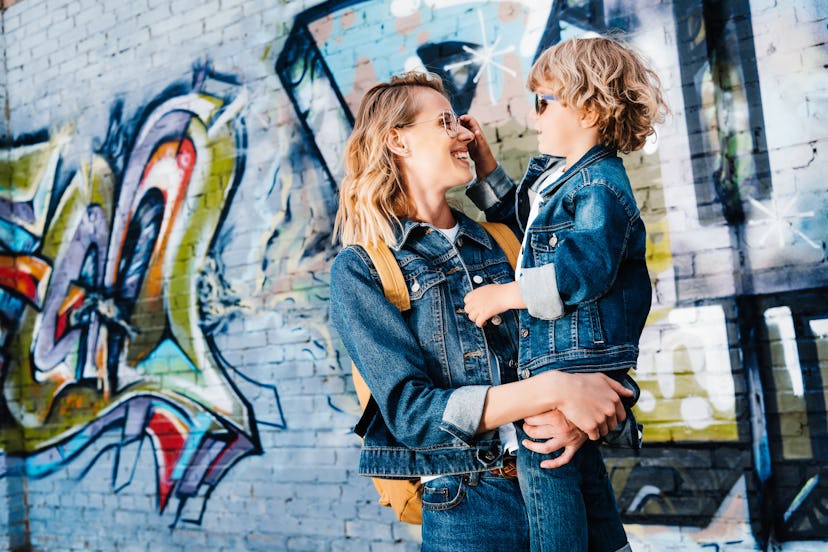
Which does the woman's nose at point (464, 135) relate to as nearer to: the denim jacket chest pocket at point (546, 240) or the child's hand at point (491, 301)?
the denim jacket chest pocket at point (546, 240)

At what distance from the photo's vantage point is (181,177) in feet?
14.8

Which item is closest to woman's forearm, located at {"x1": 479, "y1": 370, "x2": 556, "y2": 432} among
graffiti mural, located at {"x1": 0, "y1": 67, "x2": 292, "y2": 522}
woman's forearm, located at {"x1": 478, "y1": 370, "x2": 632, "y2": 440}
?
woman's forearm, located at {"x1": 478, "y1": 370, "x2": 632, "y2": 440}

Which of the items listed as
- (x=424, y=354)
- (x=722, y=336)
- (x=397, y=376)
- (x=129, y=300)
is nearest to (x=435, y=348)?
(x=424, y=354)

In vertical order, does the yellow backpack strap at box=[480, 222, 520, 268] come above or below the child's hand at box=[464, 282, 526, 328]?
above

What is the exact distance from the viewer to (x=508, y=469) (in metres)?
1.58

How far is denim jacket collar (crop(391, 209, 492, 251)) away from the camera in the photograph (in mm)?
1726

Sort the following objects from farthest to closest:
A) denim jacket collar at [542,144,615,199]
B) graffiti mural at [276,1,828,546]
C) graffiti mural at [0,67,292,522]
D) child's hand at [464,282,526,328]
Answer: graffiti mural at [0,67,292,522]
graffiti mural at [276,1,828,546]
denim jacket collar at [542,144,615,199]
child's hand at [464,282,526,328]

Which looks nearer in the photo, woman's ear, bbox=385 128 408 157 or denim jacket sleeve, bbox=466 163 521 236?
woman's ear, bbox=385 128 408 157

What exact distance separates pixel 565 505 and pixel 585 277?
0.43 m

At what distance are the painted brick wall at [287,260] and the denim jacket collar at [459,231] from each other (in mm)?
1526

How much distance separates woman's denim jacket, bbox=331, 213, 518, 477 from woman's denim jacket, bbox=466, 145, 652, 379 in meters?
0.10

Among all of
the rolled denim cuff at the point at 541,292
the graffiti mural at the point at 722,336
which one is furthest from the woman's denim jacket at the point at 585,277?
the graffiti mural at the point at 722,336

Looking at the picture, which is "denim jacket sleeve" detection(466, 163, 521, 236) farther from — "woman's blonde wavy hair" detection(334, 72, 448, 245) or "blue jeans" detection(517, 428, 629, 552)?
"blue jeans" detection(517, 428, 629, 552)

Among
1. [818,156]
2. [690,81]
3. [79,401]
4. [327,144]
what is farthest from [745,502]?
[79,401]
